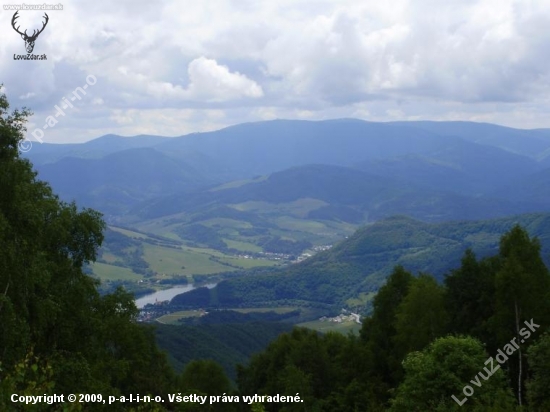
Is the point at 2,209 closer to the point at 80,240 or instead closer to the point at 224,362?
the point at 80,240

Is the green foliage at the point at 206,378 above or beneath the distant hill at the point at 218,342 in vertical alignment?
above

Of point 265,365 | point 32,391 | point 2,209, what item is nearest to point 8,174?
point 2,209

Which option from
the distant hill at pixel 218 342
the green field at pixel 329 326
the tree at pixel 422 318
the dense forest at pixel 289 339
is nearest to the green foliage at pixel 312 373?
the dense forest at pixel 289 339

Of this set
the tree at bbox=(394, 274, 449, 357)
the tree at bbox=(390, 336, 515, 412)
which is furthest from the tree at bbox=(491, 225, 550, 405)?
the tree at bbox=(390, 336, 515, 412)

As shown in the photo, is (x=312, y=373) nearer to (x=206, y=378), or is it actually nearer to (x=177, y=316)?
(x=206, y=378)

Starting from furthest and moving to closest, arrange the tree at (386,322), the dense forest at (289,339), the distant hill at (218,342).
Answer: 1. the distant hill at (218,342)
2. the tree at (386,322)
3. the dense forest at (289,339)

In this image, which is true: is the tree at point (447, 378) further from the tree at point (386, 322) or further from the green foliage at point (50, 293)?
the tree at point (386, 322)

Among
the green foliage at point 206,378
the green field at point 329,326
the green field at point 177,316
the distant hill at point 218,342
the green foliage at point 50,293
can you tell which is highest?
the green foliage at point 50,293
